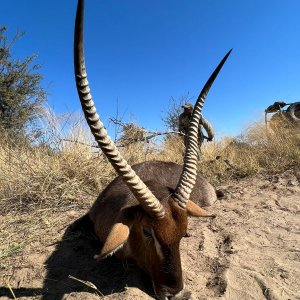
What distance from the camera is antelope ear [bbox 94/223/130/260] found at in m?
2.75

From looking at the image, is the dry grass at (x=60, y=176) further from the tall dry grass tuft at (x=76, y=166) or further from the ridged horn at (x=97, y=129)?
the ridged horn at (x=97, y=129)

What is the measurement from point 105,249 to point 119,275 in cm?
89

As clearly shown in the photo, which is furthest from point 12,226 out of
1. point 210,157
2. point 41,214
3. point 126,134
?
point 210,157

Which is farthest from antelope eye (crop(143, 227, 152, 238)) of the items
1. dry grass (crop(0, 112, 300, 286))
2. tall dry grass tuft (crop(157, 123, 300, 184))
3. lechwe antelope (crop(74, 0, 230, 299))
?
tall dry grass tuft (crop(157, 123, 300, 184))

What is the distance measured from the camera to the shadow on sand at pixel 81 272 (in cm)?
324

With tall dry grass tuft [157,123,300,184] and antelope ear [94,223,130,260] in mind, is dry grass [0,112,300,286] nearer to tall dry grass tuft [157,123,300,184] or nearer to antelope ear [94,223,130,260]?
tall dry grass tuft [157,123,300,184]

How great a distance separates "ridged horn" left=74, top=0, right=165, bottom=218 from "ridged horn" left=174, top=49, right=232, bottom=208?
37cm

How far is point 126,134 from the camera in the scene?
855cm

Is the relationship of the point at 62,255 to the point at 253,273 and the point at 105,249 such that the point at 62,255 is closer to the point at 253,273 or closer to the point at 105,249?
the point at 105,249

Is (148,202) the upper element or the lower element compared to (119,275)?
upper

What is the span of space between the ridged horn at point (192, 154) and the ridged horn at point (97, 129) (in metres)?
0.37

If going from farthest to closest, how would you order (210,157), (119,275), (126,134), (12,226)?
(210,157) → (126,134) → (12,226) → (119,275)

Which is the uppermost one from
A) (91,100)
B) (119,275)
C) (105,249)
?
(91,100)

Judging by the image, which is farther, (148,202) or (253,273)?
(253,273)
